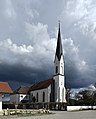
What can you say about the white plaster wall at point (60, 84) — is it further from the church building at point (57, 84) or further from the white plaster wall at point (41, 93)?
the white plaster wall at point (41, 93)

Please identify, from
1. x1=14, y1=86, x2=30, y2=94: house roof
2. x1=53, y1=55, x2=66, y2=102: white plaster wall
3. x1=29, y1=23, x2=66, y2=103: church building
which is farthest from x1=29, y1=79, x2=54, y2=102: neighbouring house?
x1=14, y1=86, x2=30, y2=94: house roof

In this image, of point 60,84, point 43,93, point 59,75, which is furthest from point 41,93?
point 59,75

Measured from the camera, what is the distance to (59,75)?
84188 millimetres

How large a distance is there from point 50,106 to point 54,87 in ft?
70.3

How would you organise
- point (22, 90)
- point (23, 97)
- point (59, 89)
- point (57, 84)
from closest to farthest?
point (59, 89) < point (57, 84) < point (23, 97) < point (22, 90)

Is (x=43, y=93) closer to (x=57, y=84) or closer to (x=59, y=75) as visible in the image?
(x=57, y=84)

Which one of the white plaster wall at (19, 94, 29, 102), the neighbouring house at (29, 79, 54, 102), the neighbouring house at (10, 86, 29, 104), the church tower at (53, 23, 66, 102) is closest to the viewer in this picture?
the church tower at (53, 23, 66, 102)

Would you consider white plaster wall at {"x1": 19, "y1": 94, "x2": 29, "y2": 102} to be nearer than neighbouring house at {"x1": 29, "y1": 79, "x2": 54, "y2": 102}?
No

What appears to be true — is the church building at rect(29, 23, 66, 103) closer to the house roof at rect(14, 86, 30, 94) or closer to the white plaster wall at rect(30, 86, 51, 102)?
the white plaster wall at rect(30, 86, 51, 102)

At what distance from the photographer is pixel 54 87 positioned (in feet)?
282

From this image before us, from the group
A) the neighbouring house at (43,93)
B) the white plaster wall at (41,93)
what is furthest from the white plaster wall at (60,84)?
the white plaster wall at (41,93)

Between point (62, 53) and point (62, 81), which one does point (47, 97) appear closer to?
point (62, 81)

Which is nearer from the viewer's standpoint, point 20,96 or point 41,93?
point 41,93

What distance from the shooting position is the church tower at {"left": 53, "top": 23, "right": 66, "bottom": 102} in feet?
275
